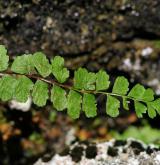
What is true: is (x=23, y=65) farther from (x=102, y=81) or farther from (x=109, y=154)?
(x=109, y=154)

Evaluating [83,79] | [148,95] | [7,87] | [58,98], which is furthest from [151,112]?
[7,87]

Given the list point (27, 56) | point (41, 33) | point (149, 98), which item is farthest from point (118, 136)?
point (27, 56)

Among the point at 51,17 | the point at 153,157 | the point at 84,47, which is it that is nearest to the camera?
the point at 153,157

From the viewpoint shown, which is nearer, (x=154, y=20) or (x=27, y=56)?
(x=27, y=56)

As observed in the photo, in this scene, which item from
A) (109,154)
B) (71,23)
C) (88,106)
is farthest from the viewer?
(71,23)

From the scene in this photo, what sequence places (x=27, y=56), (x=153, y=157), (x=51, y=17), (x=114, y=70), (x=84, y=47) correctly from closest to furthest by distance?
(x=27, y=56) → (x=153, y=157) → (x=51, y=17) → (x=84, y=47) → (x=114, y=70)

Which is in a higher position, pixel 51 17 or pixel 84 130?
pixel 51 17

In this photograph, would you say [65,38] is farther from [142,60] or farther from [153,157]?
[153,157]

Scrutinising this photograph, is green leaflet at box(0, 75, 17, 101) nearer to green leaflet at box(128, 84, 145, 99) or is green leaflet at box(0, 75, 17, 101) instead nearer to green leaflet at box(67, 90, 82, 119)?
green leaflet at box(67, 90, 82, 119)
